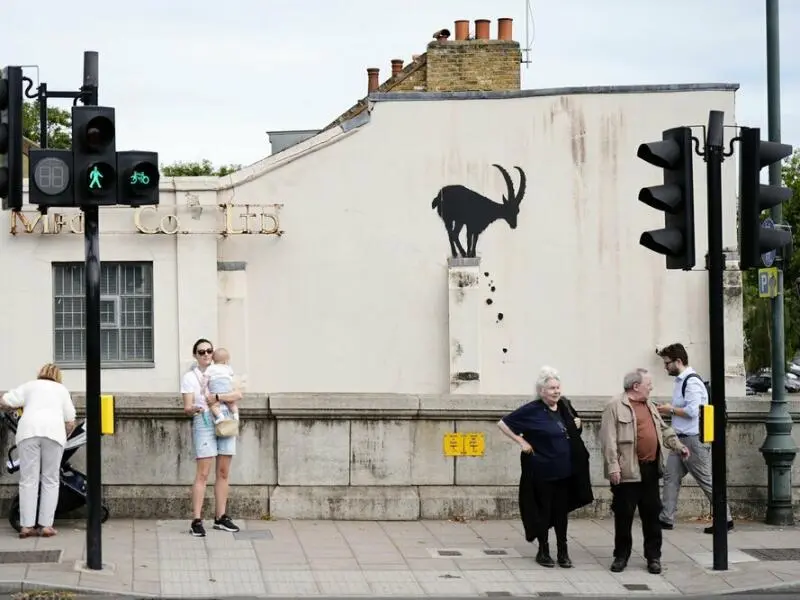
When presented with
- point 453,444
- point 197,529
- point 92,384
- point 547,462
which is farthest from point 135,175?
point 453,444

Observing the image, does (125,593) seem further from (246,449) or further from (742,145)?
(742,145)

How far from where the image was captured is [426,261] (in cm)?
2361

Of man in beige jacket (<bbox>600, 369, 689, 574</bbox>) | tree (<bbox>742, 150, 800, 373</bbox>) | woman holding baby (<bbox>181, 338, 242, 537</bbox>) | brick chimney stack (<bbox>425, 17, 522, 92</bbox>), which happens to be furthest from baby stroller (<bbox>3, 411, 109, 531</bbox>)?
tree (<bbox>742, 150, 800, 373</bbox>)

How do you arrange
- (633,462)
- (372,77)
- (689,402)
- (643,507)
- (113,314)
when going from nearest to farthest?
(633,462)
(643,507)
(689,402)
(113,314)
(372,77)

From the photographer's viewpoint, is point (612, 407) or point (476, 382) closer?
point (612, 407)

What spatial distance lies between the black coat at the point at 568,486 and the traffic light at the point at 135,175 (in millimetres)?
3681

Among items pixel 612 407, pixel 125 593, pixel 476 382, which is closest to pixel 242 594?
pixel 125 593

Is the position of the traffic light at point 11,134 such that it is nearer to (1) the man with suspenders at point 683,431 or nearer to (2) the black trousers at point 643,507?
(2) the black trousers at point 643,507

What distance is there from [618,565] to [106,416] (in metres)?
4.23

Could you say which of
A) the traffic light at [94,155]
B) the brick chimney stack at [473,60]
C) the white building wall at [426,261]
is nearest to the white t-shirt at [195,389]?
the traffic light at [94,155]

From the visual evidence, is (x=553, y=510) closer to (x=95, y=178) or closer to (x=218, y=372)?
(x=218, y=372)

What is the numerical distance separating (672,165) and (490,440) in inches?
143

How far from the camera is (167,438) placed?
1342 centimetres

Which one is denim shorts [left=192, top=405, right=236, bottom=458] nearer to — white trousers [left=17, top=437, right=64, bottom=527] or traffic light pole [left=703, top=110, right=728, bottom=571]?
white trousers [left=17, top=437, right=64, bottom=527]
